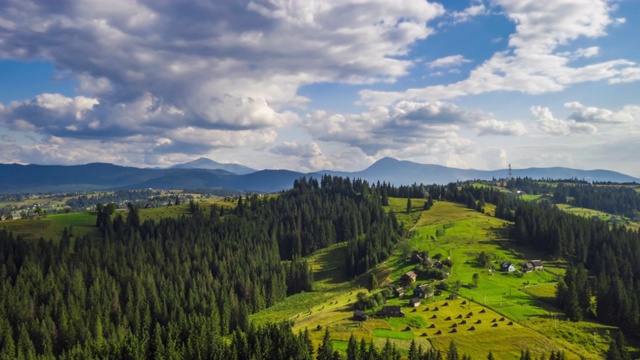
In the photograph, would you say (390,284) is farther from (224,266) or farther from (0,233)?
(0,233)

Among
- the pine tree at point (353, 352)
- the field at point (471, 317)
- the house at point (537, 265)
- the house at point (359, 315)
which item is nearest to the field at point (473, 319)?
the field at point (471, 317)

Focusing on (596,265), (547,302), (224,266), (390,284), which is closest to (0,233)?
(224,266)

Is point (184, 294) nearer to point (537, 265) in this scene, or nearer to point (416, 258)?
point (416, 258)

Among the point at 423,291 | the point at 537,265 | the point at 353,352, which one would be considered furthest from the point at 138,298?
the point at 537,265

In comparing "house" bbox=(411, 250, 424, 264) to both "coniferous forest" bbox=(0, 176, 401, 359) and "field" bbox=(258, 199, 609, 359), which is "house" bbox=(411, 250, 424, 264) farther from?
"coniferous forest" bbox=(0, 176, 401, 359)

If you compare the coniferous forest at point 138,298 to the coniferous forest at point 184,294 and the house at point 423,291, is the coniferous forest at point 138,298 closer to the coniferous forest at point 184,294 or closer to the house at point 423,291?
the coniferous forest at point 184,294
